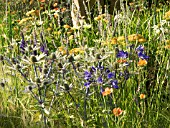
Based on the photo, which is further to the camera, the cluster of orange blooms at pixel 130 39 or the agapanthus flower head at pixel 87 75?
the cluster of orange blooms at pixel 130 39

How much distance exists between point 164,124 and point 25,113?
986 mm

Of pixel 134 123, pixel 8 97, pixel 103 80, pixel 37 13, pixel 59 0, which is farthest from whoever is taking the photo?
pixel 59 0

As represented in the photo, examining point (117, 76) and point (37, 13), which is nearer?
point (117, 76)

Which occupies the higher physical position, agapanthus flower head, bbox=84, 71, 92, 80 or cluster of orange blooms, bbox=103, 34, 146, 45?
cluster of orange blooms, bbox=103, 34, 146, 45

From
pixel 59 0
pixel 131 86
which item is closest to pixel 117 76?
pixel 131 86

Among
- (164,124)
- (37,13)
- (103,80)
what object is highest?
(37,13)

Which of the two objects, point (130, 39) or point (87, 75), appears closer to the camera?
point (87, 75)

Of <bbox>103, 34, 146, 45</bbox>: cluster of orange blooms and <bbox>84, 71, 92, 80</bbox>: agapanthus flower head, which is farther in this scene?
<bbox>103, 34, 146, 45</bbox>: cluster of orange blooms

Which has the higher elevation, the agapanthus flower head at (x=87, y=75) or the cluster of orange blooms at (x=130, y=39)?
the cluster of orange blooms at (x=130, y=39)

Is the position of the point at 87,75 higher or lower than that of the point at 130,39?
lower

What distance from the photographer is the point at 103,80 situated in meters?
2.50

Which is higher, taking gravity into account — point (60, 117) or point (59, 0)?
point (59, 0)

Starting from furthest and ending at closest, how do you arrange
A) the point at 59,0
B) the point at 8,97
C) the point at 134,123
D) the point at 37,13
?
1. the point at 59,0
2. the point at 37,13
3. the point at 8,97
4. the point at 134,123

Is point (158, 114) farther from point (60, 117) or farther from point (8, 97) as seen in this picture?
point (8, 97)
